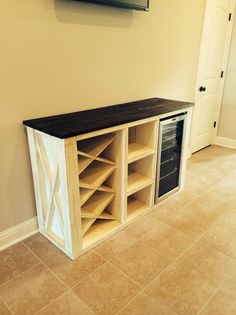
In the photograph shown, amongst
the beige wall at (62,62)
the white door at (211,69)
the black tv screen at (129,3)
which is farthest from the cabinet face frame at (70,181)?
the white door at (211,69)

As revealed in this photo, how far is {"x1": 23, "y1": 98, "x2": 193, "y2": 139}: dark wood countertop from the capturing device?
1.66 meters

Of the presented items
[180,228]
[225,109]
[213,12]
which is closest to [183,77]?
[213,12]

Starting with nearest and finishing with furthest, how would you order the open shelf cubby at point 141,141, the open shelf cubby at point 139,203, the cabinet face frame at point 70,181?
the cabinet face frame at point 70,181 < the open shelf cubby at point 141,141 < the open shelf cubby at point 139,203

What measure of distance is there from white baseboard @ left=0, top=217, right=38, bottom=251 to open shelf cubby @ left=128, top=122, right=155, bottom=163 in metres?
0.97

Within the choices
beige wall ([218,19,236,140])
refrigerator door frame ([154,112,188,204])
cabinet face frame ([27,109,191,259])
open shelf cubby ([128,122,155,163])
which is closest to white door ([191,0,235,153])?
beige wall ([218,19,236,140])

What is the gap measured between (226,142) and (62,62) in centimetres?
321

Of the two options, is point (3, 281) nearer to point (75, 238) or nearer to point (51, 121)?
point (75, 238)

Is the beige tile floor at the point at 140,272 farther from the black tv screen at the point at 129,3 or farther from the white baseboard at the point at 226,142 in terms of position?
the white baseboard at the point at 226,142

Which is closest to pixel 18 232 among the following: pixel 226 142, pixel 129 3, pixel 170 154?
pixel 170 154

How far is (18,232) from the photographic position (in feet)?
6.72

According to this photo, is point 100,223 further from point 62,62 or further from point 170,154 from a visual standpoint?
Answer: point 62,62

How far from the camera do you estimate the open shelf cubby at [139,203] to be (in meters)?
2.35

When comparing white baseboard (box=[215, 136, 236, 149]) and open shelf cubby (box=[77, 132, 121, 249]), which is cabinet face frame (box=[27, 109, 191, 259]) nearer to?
open shelf cubby (box=[77, 132, 121, 249])

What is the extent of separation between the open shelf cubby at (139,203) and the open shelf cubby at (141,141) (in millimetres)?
366
